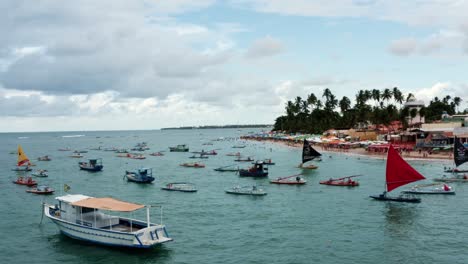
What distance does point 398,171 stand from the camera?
55188 mm

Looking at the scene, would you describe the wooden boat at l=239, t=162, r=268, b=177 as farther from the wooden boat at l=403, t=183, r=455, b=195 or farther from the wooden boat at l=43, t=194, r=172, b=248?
the wooden boat at l=43, t=194, r=172, b=248

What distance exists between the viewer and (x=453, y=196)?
5934 centimetres

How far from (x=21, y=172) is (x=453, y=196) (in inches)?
3519

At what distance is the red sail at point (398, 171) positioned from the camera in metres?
54.8

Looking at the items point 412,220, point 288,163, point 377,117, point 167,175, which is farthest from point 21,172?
point 377,117

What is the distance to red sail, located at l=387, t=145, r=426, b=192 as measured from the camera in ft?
180

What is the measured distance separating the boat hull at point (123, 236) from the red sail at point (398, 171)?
3052cm

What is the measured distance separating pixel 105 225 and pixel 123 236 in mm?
3907

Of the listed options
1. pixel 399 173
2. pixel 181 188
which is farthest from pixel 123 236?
pixel 399 173

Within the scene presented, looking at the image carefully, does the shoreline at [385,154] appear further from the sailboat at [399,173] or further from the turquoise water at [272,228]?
the sailboat at [399,173]

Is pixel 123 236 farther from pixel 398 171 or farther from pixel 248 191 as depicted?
pixel 398 171

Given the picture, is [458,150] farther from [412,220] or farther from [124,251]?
[124,251]

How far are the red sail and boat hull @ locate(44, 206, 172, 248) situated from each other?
30.5 meters

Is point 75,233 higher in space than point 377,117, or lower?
lower
